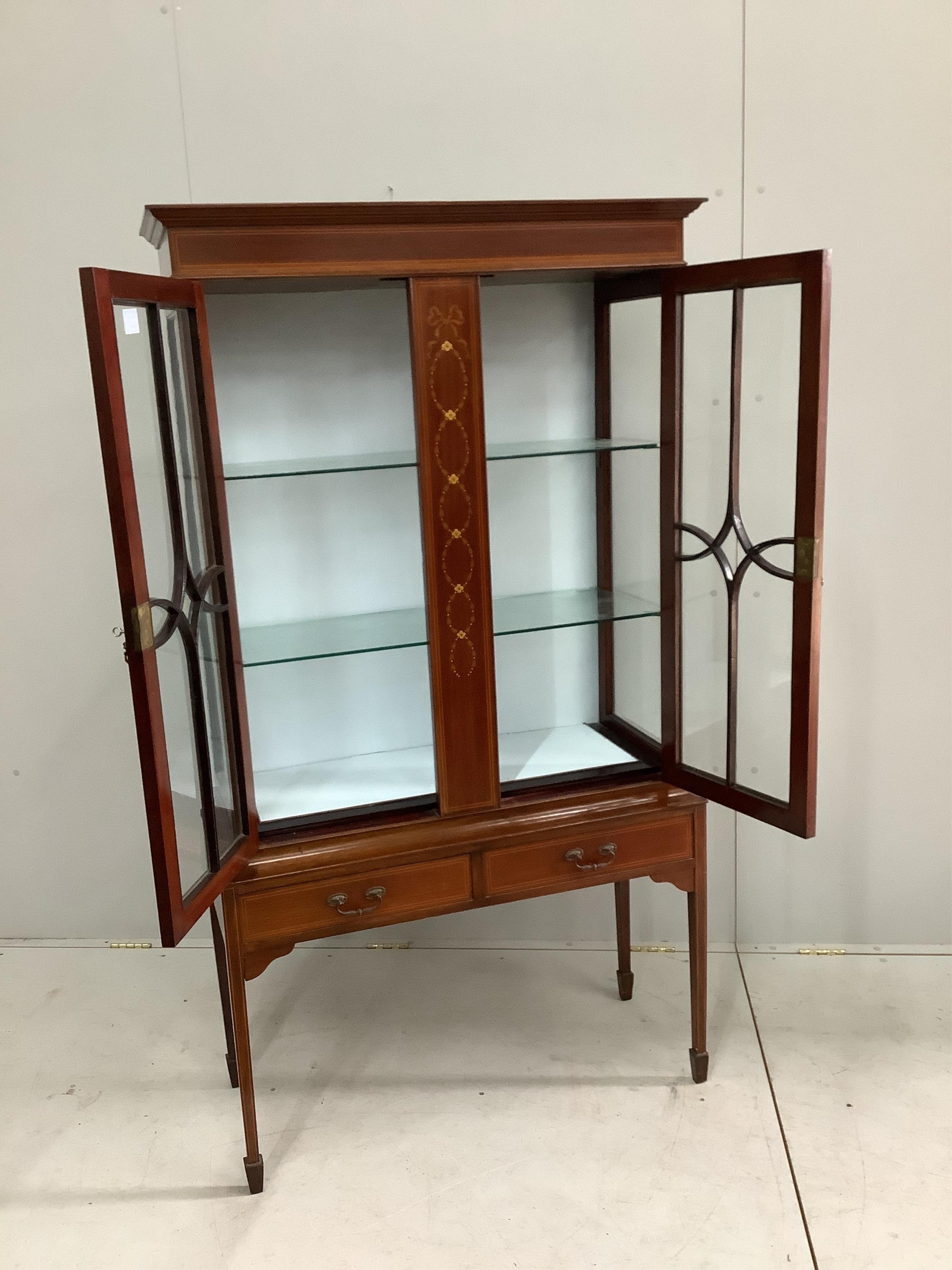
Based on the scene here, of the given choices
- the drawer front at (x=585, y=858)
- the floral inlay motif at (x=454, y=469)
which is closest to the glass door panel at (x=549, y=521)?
the drawer front at (x=585, y=858)

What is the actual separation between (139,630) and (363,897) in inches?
29.4

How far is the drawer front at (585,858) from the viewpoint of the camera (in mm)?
2127

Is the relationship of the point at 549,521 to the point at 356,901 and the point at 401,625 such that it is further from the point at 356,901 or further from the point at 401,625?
the point at 356,901

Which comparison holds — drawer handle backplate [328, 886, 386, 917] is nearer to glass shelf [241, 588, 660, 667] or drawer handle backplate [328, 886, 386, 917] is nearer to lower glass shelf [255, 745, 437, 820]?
lower glass shelf [255, 745, 437, 820]

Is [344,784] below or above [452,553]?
below

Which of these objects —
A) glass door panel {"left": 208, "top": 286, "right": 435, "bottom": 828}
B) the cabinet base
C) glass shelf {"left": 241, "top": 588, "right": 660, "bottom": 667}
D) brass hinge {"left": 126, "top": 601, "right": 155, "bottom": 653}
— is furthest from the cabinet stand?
brass hinge {"left": 126, "top": 601, "right": 155, "bottom": 653}

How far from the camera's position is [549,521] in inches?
99.0

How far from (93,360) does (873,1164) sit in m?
2.03

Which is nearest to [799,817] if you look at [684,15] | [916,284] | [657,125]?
[916,284]

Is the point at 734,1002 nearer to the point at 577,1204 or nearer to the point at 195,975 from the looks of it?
the point at 577,1204

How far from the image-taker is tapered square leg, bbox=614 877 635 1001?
256cm

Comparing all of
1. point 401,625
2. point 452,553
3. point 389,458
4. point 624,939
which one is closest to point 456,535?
point 452,553

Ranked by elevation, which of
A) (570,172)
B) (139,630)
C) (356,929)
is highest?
(570,172)

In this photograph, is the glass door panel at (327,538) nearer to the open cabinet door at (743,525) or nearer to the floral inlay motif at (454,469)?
the floral inlay motif at (454,469)
